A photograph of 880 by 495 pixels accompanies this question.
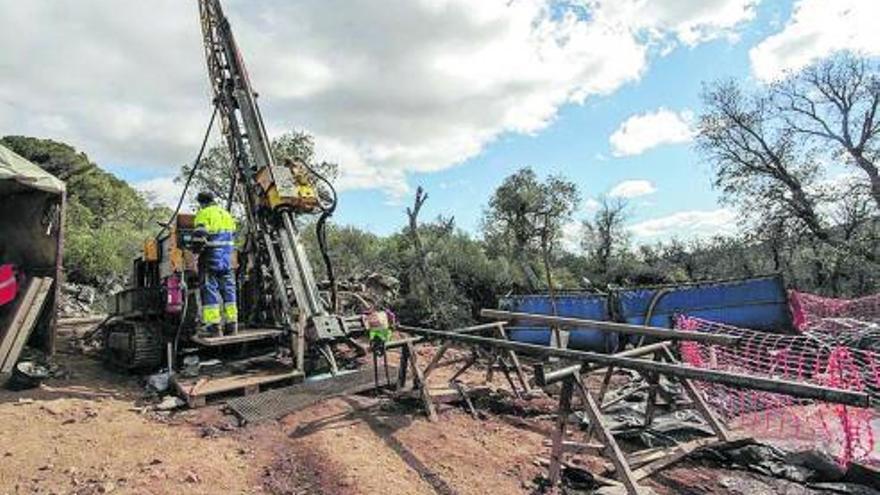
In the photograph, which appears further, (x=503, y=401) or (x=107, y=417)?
(x=503, y=401)

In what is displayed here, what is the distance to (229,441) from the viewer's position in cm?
537

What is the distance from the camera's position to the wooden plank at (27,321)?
722 centimetres

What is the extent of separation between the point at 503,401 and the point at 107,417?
3852 mm

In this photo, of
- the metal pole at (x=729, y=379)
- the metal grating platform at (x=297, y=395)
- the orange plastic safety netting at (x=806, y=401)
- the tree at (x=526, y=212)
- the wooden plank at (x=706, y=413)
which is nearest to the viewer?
the metal pole at (x=729, y=379)

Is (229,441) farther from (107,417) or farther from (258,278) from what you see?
(258,278)

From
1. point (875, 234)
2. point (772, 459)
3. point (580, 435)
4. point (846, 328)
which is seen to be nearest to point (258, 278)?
point (580, 435)

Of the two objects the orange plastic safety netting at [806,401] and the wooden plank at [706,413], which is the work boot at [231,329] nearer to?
the wooden plank at [706,413]

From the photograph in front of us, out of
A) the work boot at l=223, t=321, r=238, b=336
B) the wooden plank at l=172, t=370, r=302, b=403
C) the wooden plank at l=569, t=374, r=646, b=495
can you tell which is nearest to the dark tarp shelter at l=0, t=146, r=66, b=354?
the work boot at l=223, t=321, r=238, b=336

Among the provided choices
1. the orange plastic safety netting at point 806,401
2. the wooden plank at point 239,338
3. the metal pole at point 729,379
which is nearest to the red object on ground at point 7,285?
the wooden plank at point 239,338

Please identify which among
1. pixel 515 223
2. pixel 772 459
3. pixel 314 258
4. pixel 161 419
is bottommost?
pixel 772 459

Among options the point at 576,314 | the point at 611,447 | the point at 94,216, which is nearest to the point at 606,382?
the point at 611,447

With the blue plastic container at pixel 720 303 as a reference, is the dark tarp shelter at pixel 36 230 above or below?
above

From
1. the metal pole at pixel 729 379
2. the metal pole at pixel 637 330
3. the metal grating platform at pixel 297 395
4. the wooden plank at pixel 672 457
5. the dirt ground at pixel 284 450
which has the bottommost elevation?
the wooden plank at pixel 672 457

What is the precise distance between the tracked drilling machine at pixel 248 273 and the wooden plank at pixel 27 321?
917 millimetres
